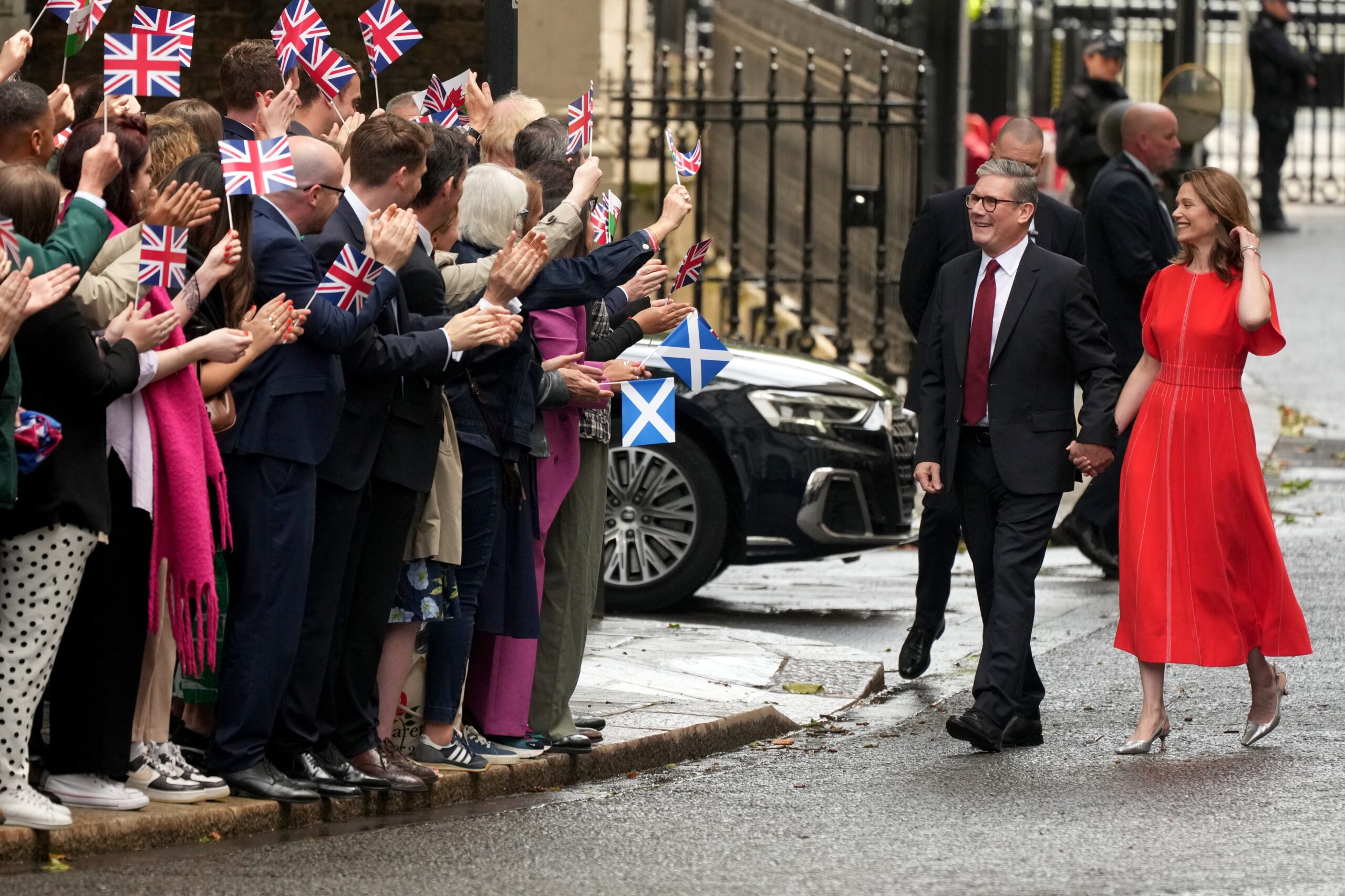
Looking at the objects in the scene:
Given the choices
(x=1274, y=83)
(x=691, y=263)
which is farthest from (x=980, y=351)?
(x=1274, y=83)

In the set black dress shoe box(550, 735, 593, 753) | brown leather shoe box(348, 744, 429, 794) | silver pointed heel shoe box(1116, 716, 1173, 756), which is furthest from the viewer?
silver pointed heel shoe box(1116, 716, 1173, 756)

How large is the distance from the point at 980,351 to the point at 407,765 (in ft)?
8.07

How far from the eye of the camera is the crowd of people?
5.87 m

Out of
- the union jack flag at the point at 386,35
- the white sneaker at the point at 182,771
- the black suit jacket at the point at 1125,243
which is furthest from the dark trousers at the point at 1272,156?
the white sneaker at the point at 182,771

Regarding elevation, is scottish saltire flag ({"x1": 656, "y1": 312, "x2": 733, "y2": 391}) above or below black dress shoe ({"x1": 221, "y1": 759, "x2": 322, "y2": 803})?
above

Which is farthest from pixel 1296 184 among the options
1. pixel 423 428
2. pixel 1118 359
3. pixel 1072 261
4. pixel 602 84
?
pixel 423 428

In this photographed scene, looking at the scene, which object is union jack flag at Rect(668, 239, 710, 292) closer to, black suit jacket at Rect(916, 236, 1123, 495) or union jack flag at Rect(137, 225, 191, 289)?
black suit jacket at Rect(916, 236, 1123, 495)

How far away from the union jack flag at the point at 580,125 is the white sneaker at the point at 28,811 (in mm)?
2727

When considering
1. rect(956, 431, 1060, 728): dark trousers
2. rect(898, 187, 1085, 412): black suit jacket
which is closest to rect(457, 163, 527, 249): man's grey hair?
rect(956, 431, 1060, 728): dark trousers

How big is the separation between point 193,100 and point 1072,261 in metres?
2.93

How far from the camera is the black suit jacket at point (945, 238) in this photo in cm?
959

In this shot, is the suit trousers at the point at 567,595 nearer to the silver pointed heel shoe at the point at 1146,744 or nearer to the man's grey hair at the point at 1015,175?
the man's grey hair at the point at 1015,175

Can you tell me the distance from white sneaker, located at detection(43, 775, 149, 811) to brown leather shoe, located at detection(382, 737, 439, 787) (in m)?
0.88

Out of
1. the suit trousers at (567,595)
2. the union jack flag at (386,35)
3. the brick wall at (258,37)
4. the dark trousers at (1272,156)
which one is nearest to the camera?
the suit trousers at (567,595)
